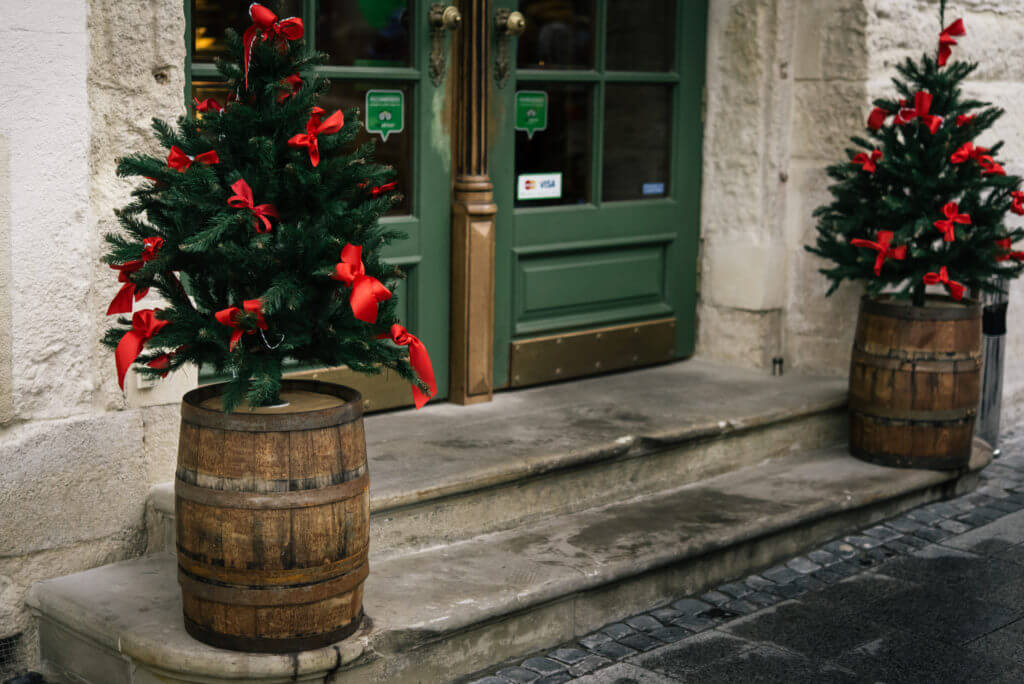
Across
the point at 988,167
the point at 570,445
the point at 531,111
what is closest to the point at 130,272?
the point at 570,445

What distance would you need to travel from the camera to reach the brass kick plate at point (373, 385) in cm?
478

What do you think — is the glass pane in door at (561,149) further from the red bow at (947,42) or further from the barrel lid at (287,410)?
the barrel lid at (287,410)

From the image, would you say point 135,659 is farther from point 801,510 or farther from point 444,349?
point 801,510

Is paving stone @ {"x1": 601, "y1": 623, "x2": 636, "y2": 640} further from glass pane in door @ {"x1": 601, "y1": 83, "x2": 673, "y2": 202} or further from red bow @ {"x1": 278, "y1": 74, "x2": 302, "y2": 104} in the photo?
glass pane in door @ {"x1": 601, "y1": 83, "x2": 673, "y2": 202}

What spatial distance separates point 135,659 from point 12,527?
58cm

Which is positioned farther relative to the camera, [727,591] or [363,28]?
[363,28]

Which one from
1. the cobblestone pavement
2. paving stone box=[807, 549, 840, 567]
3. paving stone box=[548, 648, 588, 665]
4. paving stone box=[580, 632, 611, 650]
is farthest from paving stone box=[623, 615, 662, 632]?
paving stone box=[807, 549, 840, 567]

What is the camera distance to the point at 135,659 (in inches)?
131

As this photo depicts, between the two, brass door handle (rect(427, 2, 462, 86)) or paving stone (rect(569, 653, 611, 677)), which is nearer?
paving stone (rect(569, 653, 611, 677))

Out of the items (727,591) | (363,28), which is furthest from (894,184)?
(363,28)

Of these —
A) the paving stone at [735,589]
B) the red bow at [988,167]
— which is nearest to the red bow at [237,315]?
the paving stone at [735,589]

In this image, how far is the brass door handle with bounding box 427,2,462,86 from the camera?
190 inches

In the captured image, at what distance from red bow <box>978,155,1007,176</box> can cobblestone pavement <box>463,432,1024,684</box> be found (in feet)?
4.54

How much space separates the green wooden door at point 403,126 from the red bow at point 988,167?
2.07 metres
